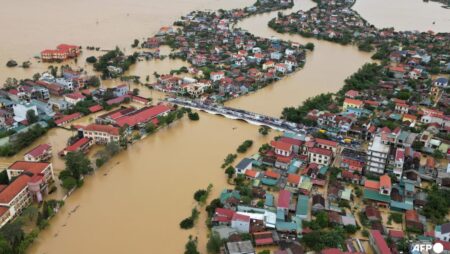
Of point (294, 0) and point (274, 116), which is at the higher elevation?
point (294, 0)

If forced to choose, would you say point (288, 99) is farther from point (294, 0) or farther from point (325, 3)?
point (294, 0)

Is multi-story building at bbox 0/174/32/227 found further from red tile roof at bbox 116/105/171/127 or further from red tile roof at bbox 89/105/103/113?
red tile roof at bbox 89/105/103/113

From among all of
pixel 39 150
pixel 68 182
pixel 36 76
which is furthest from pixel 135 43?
pixel 68 182

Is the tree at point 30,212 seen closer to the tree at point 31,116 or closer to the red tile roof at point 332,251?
the tree at point 31,116

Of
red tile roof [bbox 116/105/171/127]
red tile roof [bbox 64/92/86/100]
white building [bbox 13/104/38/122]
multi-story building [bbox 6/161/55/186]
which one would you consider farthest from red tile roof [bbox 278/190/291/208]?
red tile roof [bbox 64/92/86/100]

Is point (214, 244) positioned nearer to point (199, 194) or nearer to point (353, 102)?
point (199, 194)

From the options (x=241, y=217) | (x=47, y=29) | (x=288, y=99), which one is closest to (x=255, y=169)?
(x=241, y=217)
